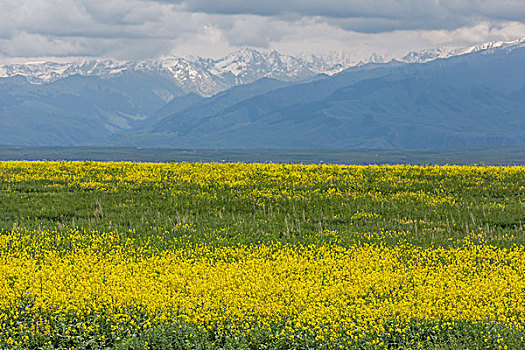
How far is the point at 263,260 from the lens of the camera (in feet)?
77.1

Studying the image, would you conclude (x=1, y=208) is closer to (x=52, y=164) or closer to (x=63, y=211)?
(x=63, y=211)

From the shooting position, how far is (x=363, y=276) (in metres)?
21.0

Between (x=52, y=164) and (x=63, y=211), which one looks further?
(x=52, y=164)

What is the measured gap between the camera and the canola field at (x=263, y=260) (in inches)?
638

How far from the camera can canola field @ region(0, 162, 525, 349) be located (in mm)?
16203

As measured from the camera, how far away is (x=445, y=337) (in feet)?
53.2

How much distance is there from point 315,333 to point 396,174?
31567 millimetres

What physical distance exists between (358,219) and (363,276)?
12.8 meters

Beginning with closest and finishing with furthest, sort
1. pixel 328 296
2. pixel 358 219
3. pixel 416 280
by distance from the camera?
pixel 328 296, pixel 416 280, pixel 358 219

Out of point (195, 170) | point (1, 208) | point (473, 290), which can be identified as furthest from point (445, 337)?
point (195, 170)

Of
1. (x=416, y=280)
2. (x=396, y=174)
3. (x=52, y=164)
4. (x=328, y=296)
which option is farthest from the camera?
(x=52, y=164)

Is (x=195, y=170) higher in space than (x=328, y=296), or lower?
higher

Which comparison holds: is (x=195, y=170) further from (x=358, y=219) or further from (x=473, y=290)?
(x=473, y=290)

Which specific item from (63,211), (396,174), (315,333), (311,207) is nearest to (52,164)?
(63,211)
